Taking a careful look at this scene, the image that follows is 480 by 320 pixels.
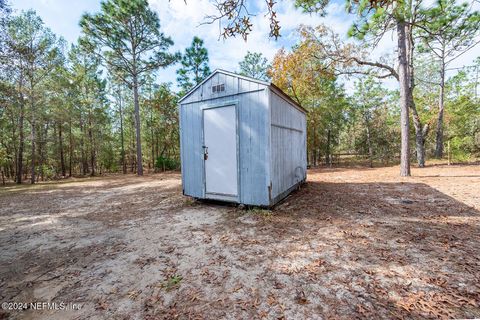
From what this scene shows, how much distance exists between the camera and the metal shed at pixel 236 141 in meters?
4.28

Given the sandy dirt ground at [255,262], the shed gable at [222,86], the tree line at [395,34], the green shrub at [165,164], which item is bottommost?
the sandy dirt ground at [255,262]

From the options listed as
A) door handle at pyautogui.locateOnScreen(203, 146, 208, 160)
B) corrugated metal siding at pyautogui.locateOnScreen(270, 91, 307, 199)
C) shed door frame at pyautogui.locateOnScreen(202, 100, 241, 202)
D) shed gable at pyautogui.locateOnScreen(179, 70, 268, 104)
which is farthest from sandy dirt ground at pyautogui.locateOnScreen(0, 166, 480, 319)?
shed gable at pyautogui.locateOnScreen(179, 70, 268, 104)

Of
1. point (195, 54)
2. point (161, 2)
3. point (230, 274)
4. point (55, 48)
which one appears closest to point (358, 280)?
point (230, 274)

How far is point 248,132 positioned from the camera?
4441 mm

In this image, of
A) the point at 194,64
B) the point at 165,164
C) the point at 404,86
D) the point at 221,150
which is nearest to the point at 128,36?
the point at 194,64

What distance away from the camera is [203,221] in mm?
4023

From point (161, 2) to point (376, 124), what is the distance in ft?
65.5

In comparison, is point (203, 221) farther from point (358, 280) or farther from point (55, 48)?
point (55, 48)

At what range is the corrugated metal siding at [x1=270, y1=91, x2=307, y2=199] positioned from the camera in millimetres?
4531

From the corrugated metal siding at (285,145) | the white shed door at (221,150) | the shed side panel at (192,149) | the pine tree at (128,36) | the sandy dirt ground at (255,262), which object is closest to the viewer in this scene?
the sandy dirt ground at (255,262)

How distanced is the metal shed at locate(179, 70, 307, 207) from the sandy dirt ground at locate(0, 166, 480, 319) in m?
0.66

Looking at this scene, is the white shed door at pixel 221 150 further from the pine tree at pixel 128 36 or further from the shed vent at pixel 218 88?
the pine tree at pixel 128 36

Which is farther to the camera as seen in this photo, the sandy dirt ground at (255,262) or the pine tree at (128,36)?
the pine tree at (128,36)

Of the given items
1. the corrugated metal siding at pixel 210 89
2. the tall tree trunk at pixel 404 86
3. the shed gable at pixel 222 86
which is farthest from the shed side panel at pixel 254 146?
the tall tree trunk at pixel 404 86
